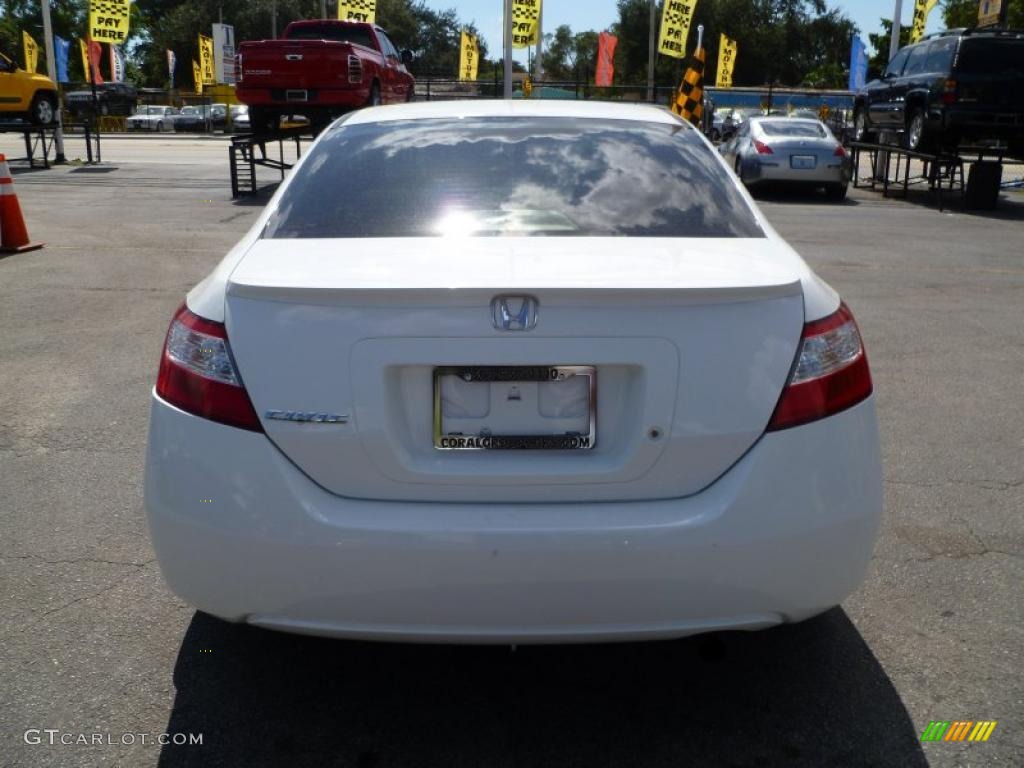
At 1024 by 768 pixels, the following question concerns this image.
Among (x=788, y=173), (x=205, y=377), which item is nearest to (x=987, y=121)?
(x=788, y=173)

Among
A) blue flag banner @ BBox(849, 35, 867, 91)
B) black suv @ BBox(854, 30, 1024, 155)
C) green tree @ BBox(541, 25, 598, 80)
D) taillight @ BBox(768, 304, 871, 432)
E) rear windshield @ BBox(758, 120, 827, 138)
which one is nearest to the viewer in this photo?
taillight @ BBox(768, 304, 871, 432)

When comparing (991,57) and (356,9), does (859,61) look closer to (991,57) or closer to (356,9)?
(356,9)

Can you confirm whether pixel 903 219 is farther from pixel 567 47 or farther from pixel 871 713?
pixel 567 47

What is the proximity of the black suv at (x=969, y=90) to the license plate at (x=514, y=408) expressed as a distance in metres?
16.2

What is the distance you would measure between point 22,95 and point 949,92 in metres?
18.4

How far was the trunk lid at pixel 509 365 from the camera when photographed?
2.46 m

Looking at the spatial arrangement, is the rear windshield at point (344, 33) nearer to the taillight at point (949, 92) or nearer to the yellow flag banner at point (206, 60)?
the taillight at point (949, 92)

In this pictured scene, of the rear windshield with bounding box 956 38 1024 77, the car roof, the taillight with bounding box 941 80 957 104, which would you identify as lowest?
the car roof

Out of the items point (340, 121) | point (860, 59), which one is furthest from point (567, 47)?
point (340, 121)

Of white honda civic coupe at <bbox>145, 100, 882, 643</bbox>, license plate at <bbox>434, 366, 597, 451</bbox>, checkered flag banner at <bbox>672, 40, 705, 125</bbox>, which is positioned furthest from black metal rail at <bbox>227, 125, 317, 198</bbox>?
license plate at <bbox>434, 366, 597, 451</bbox>

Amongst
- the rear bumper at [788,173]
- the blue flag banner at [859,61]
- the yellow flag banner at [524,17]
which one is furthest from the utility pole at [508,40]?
the blue flag banner at [859,61]

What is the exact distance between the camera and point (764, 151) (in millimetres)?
17859

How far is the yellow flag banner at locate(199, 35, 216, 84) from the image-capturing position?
4971 centimetres

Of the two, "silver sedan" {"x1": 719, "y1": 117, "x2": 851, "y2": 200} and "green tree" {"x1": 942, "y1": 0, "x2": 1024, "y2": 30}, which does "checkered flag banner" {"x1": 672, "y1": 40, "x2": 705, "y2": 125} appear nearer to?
"silver sedan" {"x1": 719, "y1": 117, "x2": 851, "y2": 200}
